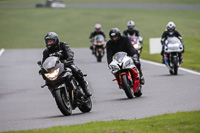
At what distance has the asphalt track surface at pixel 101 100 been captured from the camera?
11012 millimetres

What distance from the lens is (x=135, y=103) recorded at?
1316cm

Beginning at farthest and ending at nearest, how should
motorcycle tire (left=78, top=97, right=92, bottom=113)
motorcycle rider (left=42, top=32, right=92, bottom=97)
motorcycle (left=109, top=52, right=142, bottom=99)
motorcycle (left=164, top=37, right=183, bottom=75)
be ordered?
motorcycle (left=164, top=37, right=183, bottom=75) → motorcycle (left=109, top=52, right=142, bottom=99) → motorcycle tire (left=78, top=97, right=92, bottom=113) → motorcycle rider (left=42, top=32, right=92, bottom=97)

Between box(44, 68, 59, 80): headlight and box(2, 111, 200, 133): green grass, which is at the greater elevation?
box(44, 68, 59, 80): headlight

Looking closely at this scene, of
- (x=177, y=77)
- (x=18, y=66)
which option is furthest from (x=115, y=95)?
(x=18, y=66)

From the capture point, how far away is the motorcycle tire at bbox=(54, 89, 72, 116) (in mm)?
10719

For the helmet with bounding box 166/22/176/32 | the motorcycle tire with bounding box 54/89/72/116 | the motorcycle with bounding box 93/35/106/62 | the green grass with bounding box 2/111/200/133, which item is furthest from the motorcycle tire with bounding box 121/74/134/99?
the motorcycle with bounding box 93/35/106/62

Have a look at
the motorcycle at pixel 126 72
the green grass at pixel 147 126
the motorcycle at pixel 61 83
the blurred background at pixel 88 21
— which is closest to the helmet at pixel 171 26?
the motorcycle at pixel 126 72

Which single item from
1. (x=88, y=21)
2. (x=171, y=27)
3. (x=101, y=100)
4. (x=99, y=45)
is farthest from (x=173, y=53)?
(x=88, y=21)

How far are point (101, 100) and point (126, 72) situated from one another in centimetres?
98

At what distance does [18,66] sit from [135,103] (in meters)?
16.5

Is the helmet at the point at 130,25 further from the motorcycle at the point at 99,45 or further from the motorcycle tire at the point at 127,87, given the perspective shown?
the motorcycle tire at the point at 127,87

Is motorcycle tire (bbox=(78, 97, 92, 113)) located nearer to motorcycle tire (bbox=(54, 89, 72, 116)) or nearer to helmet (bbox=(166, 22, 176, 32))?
motorcycle tire (bbox=(54, 89, 72, 116))

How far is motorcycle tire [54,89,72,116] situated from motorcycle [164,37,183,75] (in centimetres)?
994

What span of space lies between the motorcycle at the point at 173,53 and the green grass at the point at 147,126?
1066cm
